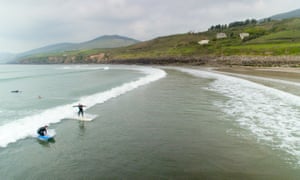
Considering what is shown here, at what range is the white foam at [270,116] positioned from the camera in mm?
13805

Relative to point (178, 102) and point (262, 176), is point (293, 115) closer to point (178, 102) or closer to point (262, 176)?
point (178, 102)

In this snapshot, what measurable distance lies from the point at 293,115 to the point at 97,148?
54.1ft

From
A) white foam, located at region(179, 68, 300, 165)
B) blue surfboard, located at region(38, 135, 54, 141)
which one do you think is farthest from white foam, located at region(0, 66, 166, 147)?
white foam, located at region(179, 68, 300, 165)

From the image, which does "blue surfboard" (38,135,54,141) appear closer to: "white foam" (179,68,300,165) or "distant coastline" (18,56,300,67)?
"white foam" (179,68,300,165)

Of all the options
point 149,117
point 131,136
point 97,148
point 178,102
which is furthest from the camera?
point 178,102

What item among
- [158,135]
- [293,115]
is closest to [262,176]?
[158,135]

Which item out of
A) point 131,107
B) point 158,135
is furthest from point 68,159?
point 131,107

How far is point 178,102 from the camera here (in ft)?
81.3

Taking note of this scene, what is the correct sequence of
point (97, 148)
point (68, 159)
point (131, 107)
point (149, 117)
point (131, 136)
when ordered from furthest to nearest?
point (131, 107), point (149, 117), point (131, 136), point (97, 148), point (68, 159)

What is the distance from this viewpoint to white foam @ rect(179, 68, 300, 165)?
1380cm

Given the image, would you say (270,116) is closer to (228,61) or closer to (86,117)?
(86,117)

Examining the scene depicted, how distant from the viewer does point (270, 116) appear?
1912cm

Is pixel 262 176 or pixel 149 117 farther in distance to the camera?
pixel 149 117

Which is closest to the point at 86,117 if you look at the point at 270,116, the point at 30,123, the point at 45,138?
the point at 30,123
